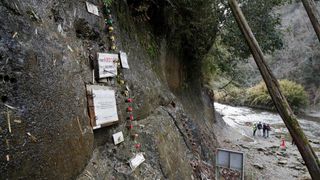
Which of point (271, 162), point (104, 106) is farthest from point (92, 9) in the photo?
point (271, 162)

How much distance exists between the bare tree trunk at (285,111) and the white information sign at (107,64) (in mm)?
2745

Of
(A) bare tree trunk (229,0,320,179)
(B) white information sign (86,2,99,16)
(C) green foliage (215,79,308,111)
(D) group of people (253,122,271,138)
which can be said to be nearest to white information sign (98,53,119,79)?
(B) white information sign (86,2,99,16)

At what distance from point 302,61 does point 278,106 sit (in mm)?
39314

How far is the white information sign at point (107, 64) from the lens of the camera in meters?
4.05

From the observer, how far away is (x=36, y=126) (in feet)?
8.54

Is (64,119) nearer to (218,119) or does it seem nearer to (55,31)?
(55,31)

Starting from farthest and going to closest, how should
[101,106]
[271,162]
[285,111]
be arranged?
1. [271,162]
2. [285,111]
3. [101,106]

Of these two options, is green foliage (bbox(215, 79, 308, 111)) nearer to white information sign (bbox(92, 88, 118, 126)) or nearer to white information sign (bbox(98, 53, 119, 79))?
white information sign (bbox(98, 53, 119, 79))

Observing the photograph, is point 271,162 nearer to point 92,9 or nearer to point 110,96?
point 110,96

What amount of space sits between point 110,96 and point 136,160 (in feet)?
3.86

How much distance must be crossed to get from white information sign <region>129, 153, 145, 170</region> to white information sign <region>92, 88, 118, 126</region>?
0.73 metres

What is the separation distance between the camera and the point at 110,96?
4102mm

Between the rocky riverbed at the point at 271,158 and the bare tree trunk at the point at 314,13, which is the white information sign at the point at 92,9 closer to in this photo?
the bare tree trunk at the point at 314,13

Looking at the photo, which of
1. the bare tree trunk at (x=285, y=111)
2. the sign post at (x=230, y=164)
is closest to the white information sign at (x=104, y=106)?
the sign post at (x=230, y=164)
